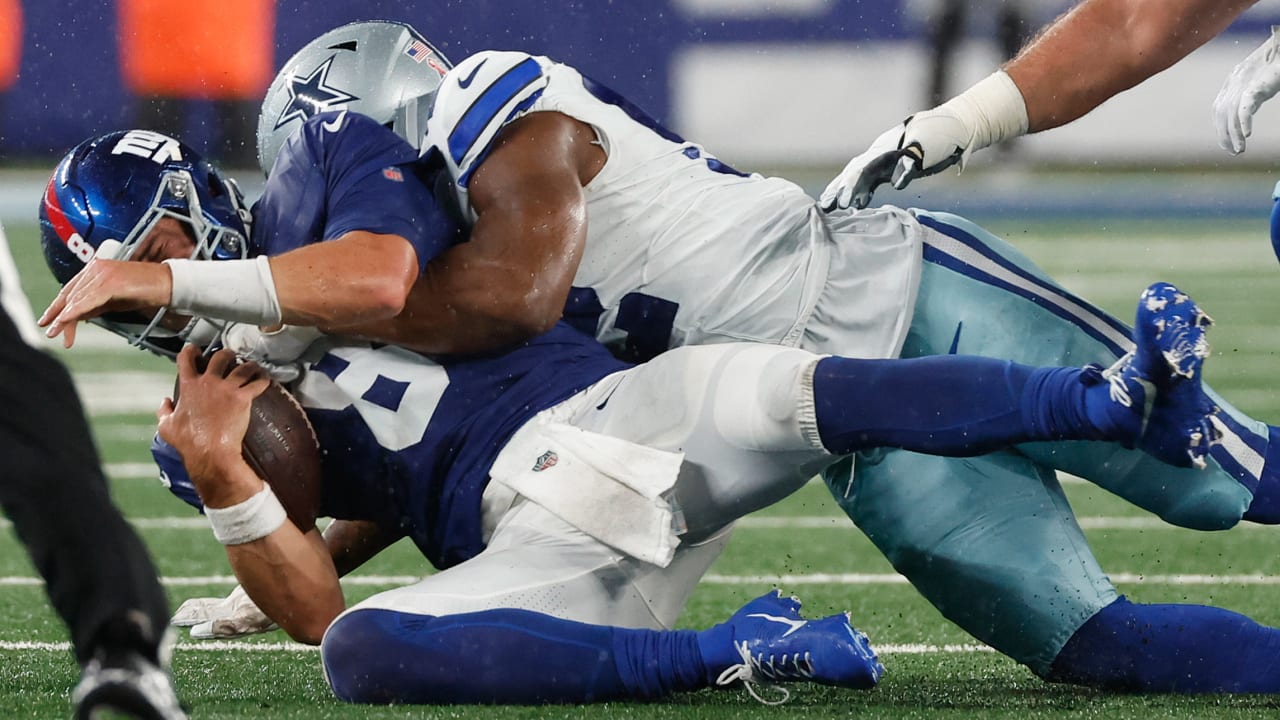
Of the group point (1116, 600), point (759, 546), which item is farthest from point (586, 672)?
point (759, 546)

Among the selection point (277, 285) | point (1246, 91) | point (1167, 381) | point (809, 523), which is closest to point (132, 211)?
point (277, 285)

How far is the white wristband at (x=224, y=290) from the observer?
219cm

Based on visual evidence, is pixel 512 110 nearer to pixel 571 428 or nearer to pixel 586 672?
pixel 571 428

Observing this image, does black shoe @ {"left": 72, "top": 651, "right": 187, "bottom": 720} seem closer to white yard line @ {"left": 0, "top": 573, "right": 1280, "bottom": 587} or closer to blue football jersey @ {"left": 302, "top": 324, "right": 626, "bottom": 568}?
blue football jersey @ {"left": 302, "top": 324, "right": 626, "bottom": 568}

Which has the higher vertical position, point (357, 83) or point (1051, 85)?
point (1051, 85)

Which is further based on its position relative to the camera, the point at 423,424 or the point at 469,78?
the point at 469,78

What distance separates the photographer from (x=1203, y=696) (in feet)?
7.45

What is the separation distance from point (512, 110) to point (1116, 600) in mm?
1043

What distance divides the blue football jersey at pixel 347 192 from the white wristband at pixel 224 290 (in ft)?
0.50

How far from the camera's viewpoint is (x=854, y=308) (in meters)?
2.54

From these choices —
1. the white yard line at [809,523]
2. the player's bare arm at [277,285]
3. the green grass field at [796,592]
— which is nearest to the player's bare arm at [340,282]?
the player's bare arm at [277,285]

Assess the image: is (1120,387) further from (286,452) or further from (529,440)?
(286,452)

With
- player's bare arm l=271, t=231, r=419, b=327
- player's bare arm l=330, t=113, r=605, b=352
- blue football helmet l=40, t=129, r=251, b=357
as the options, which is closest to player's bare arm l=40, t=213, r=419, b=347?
player's bare arm l=271, t=231, r=419, b=327

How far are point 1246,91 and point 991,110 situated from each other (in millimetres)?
373
